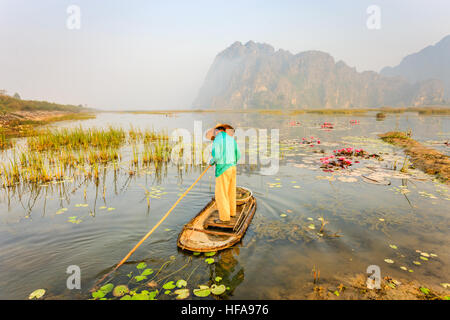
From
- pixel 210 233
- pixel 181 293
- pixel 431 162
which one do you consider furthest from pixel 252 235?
pixel 431 162

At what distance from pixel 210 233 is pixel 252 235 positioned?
1.09 metres

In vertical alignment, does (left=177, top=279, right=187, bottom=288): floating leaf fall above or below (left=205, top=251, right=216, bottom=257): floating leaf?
below

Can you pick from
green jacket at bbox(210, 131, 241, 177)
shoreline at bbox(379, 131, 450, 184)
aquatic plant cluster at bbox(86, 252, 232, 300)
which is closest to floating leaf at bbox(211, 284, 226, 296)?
aquatic plant cluster at bbox(86, 252, 232, 300)

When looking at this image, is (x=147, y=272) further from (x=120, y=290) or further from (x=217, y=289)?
(x=217, y=289)

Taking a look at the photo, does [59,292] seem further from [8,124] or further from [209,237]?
[8,124]

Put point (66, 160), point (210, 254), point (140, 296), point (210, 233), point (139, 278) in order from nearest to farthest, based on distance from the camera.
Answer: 1. point (140, 296)
2. point (139, 278)
3. point (210, 254)
4. point (210, 233)
5. point (66, 160)

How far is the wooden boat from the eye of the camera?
15.8ft

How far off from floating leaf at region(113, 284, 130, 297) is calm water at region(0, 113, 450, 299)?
0.51ft

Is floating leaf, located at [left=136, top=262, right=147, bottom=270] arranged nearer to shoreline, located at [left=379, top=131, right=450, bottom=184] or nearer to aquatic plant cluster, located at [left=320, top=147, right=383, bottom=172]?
aquatic plant cluster, located at [left=320, top=147, right=383, bottom=172]

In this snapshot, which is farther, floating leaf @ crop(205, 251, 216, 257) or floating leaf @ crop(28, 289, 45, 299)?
floating leaf @ crop(205, 251, 216, 257)

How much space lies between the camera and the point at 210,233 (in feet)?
17.4

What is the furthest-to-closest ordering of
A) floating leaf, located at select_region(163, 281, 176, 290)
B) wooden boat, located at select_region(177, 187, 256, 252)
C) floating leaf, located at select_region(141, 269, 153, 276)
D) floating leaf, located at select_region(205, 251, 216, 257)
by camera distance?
wooden boat, located at select_region(177, 187, 256, 252), floating leaf, located at select_region(205, 251, 216, 257), floating leaf, located at select_region(141, 269, 153, 276), floating leaf, located at select_region(163, 281, 176, 290)

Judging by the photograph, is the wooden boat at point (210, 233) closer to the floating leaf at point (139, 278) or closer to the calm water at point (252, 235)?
the calm water at point (252, 235)
